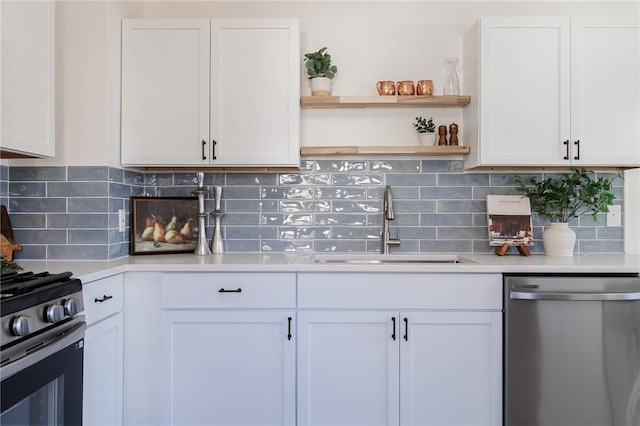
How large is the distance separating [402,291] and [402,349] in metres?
0.25

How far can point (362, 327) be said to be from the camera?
1.97 metres

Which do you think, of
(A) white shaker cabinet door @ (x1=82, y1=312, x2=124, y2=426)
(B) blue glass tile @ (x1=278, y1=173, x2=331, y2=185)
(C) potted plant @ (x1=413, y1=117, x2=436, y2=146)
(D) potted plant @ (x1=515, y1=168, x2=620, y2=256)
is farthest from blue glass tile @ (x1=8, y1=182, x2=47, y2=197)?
(D) potted plant @ (x1=515, y1=168, x2=620, y2=256)

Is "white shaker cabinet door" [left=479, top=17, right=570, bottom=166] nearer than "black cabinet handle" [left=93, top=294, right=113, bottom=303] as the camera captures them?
No

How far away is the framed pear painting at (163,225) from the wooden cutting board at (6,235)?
1.68ft

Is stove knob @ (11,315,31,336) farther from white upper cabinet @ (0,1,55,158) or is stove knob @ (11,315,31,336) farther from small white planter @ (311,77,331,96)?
small white planter @ (311,77,331,96)

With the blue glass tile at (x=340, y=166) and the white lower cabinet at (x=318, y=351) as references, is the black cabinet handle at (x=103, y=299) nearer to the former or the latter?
the white lower cabinet at (x=318, y=351)

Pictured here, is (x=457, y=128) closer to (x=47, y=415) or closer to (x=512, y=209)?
(x=512, y=209)

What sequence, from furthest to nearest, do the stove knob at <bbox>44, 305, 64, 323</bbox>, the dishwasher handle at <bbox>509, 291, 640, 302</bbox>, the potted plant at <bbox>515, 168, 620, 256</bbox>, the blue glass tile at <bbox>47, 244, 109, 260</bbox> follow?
1. the potted plant at <bbox>515, 168, 620, 256</bbox>
2. the blue glass tile at <bbox>47, 244, 109, 260</bbox>
3. the dishwasher handle at <bbox>509, 291, 640, 302</bbox>
4. the stove knob at <bbox>44, 305, 64, 323</bbox>

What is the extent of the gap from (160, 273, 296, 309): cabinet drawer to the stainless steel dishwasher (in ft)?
3.29

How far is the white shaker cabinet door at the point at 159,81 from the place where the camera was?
7.38ft

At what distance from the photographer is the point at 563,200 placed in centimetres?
238

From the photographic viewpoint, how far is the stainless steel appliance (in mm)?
1192

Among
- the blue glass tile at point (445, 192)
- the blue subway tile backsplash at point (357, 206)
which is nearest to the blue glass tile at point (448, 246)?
the blue subway tile backsplash at point (357, 206)

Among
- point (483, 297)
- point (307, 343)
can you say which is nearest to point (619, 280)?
point (483, 297)
